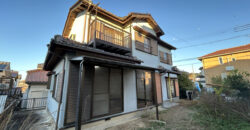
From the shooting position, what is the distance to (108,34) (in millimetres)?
6176

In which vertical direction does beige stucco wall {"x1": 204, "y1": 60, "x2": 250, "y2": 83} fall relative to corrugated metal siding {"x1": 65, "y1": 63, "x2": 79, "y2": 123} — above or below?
above

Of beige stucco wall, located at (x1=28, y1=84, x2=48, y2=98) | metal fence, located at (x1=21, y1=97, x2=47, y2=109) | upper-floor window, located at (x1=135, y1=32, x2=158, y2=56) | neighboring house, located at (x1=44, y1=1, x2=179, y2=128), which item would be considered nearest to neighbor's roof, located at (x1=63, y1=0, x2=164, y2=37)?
neighboring house, located at (x1=44, y1=1, x2=179, y2=128)

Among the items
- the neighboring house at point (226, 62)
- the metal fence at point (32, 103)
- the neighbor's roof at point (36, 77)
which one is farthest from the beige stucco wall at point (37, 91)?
the neighboring house at point (226, 62)

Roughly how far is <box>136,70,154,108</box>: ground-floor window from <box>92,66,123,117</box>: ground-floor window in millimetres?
1580

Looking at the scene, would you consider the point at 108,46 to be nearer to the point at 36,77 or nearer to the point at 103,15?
the point at 103,15

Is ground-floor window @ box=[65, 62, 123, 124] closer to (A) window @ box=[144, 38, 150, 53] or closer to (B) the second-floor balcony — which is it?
(B) the second-floor balcony

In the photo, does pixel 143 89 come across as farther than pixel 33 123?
Yes

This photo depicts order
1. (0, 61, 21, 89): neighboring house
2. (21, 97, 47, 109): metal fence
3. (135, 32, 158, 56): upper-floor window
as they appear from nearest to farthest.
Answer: (135, 32, 158, 56): upper-floor window
(21, 97, 47, 109): metal fence
(0, 61, 21, 89): neighboring house

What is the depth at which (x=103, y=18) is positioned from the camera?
6461 mm

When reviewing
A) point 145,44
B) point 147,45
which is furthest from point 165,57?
point 145,44

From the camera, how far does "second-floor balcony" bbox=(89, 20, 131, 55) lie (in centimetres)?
509

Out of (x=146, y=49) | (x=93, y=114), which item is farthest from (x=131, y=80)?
(x=146, y=49)

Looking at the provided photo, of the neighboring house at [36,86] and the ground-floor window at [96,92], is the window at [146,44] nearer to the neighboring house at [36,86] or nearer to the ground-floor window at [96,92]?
the ground-floor window at [96,92]

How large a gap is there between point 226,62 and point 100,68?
1980cm
